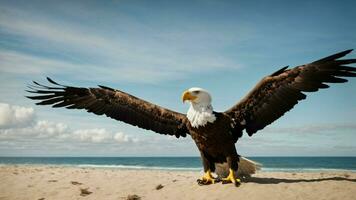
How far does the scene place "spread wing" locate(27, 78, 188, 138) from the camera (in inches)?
322

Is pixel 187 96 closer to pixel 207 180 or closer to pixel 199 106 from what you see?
pixel 199 106

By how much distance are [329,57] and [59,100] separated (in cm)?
628

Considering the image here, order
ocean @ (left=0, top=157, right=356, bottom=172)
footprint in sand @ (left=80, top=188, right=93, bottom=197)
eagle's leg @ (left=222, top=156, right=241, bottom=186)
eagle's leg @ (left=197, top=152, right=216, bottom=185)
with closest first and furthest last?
1. eagle's leg @ (left=222, top=156, right=241, bottom=186)
2. eagle's leg @ (left=197, top=152, right=216, bottom=185)
3. footprint in sand @ (left=80, top=188, right=93, bottom=197)
4. ocean @ (left=0, top=157, right=356, bottom=172)

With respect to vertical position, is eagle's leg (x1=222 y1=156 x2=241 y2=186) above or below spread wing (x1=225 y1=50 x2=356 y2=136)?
below

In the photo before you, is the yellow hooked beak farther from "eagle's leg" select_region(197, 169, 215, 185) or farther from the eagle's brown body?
"eagle's leg" select_region(197, 169, 215, 185)

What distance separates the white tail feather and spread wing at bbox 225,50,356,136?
2.75 feet

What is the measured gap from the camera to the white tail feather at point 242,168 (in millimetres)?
7574

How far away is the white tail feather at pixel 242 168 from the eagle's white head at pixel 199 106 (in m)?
1.23

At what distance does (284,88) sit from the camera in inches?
277

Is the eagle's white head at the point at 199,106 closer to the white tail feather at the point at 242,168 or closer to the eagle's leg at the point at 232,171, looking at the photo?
the eagle's leg at the point at 232,171

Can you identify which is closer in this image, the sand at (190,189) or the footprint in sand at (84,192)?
the sand at (190,189)

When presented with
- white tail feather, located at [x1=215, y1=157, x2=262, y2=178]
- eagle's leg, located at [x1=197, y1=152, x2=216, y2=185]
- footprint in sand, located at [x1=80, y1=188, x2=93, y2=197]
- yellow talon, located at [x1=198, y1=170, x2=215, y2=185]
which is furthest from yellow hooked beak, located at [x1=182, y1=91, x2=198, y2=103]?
footprint in sand, located at [x1=80, y1=188, x2=93, y2=197]

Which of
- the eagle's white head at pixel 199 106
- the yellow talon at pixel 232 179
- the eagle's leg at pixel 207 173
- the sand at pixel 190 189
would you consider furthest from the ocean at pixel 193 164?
the eagle's white head at pixel 199 106

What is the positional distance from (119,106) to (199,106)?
2.49 m
